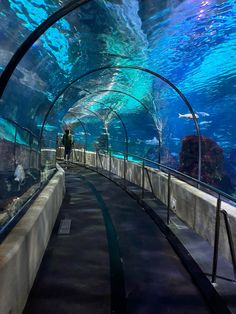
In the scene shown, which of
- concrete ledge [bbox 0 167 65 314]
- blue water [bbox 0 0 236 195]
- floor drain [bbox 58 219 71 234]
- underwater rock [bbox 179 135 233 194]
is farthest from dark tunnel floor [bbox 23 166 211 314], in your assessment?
underwater rock [bbox 179 135 233 194]

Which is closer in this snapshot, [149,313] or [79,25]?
[149,313]

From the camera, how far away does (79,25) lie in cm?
795

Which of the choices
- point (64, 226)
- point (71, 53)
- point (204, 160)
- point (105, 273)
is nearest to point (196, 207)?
point (105, 273)

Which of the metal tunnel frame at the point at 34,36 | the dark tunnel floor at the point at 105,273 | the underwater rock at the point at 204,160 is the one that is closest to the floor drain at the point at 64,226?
the dark tunnel floor at the point at 105,273

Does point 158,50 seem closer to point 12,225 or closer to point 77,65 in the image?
point 77,65

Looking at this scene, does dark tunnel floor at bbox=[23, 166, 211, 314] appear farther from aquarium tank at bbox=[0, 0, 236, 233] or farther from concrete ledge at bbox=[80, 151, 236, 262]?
aquarium tank at bbox=[0, 0, 236, 233]

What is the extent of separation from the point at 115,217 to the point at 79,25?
4.55 m

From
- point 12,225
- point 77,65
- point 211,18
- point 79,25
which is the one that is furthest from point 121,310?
point 211,18

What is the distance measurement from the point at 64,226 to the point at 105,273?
2.33m

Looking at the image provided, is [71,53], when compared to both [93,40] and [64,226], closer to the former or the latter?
[93,40]

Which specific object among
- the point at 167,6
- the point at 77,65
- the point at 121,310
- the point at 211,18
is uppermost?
the point at 211,18

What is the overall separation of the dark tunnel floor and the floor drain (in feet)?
0.27

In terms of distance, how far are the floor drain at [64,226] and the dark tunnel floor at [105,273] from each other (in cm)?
8

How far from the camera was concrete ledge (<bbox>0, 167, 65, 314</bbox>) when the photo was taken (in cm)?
254
